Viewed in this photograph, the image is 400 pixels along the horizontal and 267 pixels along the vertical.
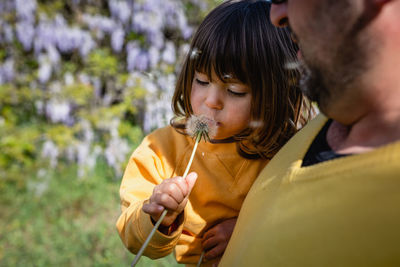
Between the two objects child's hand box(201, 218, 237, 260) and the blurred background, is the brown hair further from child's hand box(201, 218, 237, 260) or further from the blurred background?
the blurred background

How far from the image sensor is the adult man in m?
0.74

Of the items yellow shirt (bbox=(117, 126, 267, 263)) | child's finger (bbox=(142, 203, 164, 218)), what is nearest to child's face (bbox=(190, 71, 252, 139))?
yellow shirt (bbox=(117, 126, 267, 263))

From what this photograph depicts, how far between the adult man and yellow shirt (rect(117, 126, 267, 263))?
0.51 m

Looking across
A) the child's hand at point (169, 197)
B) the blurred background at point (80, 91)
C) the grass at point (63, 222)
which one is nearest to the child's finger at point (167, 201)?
the child's hand at point (169, 197)

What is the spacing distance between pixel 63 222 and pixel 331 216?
3.27m

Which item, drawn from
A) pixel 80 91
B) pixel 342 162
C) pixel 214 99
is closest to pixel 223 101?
pixel 214 99

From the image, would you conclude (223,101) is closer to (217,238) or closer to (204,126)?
(204,126)

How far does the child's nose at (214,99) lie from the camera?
56.9 inches

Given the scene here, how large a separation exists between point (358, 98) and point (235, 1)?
913mm

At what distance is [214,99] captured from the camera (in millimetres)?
1446

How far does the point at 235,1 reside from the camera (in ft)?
5.44

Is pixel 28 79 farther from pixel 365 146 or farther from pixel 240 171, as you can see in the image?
pixel 365 146

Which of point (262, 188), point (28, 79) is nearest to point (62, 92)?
point (28, 79)

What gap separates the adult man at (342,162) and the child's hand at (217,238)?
17.7 inches
